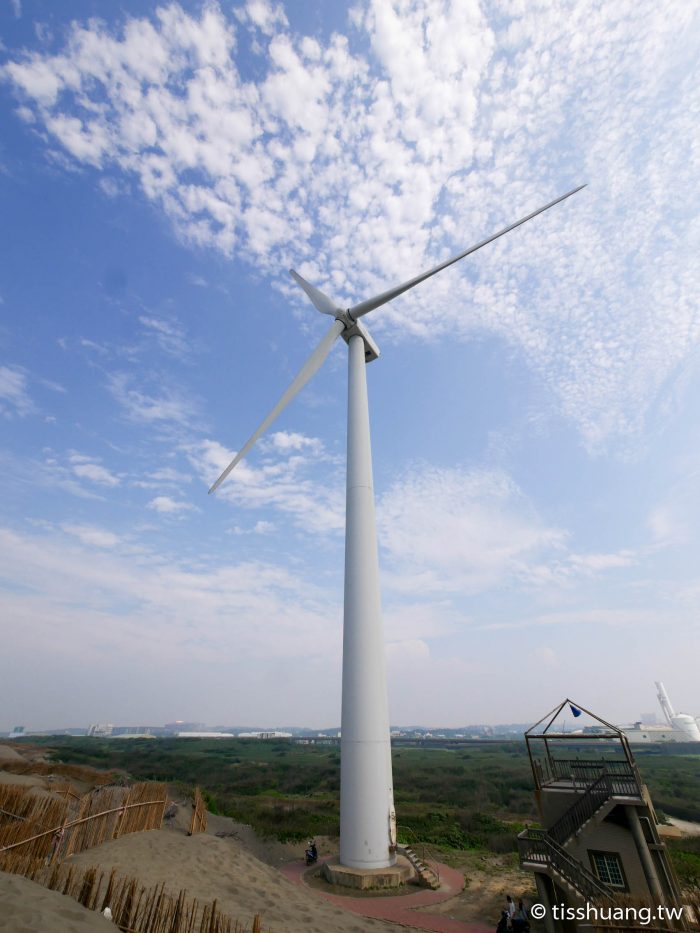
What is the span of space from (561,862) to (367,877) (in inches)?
257

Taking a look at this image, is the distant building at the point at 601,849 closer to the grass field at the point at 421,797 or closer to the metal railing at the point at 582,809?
the metal railing at the point at 582,809

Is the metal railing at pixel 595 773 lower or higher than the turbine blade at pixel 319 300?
lower

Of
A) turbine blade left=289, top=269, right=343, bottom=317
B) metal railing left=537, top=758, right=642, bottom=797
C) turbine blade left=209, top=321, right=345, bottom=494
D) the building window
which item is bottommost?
the building window

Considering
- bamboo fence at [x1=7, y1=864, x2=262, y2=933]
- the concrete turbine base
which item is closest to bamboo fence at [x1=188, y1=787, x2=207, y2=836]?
the concrete turbine base

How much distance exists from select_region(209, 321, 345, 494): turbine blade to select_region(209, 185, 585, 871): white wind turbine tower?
0.39ft

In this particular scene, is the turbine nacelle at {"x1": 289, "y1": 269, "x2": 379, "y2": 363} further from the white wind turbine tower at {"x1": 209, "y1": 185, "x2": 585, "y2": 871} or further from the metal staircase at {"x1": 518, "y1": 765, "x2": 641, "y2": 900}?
the metal staircase at {"x1": 518, "y1": 765, "x2": 641, "y2": 900}

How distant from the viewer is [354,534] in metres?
20.8

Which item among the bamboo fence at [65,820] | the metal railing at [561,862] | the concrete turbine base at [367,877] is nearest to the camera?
the bamboo fence at [65,820]

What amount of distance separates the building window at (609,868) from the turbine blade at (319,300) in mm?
26517

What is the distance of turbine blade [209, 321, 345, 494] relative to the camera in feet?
82.7

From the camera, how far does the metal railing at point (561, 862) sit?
14.4 meters

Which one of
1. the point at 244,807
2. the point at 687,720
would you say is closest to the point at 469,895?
the point at 244,807

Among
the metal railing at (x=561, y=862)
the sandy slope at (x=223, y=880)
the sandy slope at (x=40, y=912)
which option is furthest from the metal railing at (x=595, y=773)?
the sandy slope at (x=40, y=912)

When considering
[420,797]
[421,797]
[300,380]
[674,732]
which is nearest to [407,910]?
[300,380]
